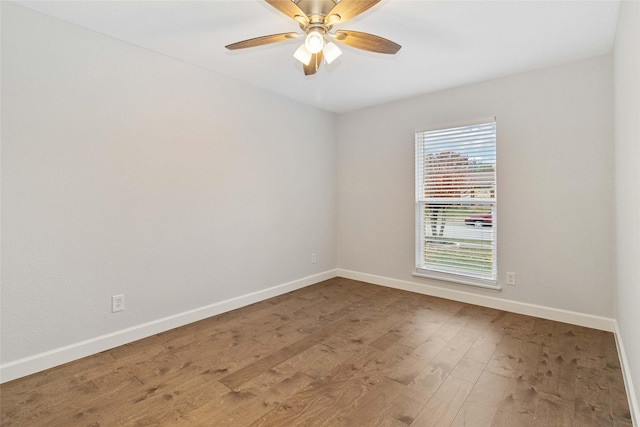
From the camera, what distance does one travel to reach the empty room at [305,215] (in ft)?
6.07

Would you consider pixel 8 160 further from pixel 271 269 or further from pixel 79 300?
pixel 271 269

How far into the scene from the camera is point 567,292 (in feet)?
9.43

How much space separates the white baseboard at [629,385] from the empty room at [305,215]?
28 millimetres

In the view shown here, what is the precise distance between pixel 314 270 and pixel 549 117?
3.14 metres

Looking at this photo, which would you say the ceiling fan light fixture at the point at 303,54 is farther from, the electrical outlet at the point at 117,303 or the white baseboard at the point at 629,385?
the white baseboard at the point at 629,385

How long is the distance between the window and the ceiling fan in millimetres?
1825

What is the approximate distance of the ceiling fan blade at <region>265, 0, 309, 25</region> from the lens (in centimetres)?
163

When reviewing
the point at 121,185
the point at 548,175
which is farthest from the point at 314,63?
the point at 548,175

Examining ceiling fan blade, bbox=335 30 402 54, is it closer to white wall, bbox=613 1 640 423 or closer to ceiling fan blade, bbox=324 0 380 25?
ceiling fan blade, bbox=324 0 380 25

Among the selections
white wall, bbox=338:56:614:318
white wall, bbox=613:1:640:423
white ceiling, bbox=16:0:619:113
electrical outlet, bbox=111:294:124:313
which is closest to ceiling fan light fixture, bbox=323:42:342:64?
white ceiling, bbox=16:0:619:113

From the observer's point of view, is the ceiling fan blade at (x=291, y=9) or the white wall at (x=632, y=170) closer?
the white wall at (x=632, y=170)

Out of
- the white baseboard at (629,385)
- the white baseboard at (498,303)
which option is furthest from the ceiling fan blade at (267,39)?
the white baseboard at (498,303)

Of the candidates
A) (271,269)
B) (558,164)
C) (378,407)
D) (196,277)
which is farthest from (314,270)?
(558,164)

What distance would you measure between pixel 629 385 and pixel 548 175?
5.99 ft
